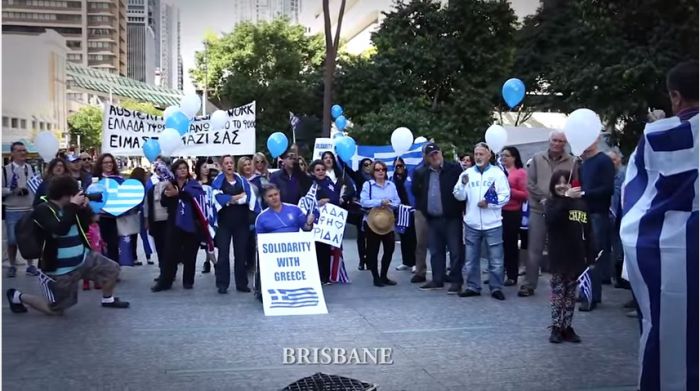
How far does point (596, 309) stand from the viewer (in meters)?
7.73

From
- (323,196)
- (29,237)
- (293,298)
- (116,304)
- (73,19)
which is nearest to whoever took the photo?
(29,237)

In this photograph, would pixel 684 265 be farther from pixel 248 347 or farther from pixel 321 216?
pixel 321 216

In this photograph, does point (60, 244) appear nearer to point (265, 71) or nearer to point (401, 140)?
point (401, 140)

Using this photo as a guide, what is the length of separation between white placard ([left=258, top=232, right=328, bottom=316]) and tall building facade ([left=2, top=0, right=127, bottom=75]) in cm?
366

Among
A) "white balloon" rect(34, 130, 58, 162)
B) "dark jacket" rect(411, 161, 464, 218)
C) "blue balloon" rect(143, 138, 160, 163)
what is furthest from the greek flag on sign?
"white balloon" rect(34, 130, 58, 162)

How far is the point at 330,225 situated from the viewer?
30.2ft

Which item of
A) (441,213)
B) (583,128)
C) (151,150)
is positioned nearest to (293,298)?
(441,213)

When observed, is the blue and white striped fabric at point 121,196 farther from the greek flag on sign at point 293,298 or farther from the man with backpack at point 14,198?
the greek flag on sign at point 293,298

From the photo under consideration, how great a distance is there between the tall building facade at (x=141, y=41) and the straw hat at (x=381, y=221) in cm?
568

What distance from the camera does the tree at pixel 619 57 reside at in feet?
50.2

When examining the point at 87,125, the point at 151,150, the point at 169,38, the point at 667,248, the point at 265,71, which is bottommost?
the point at 667,248

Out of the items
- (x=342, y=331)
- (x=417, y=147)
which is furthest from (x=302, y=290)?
(x=417, y=147)

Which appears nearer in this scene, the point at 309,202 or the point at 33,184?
the point at 309,202

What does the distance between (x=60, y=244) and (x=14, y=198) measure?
3.50m
